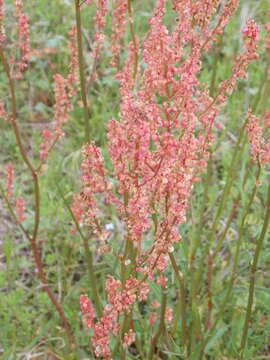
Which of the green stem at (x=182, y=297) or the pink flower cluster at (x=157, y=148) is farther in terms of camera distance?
the green stem at (x=182, y=297)

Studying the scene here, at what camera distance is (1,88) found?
3.97 meters

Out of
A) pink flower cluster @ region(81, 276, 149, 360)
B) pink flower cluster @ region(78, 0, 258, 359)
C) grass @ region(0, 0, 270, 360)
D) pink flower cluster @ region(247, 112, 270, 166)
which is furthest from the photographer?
grass @ region(0, 0, 270, 360)

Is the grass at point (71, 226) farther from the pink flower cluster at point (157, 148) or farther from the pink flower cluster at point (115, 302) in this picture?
the pink flower cluster at point (157, 148)

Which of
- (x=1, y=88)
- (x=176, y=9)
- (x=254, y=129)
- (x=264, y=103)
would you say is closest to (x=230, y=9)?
(x=176, y=9)

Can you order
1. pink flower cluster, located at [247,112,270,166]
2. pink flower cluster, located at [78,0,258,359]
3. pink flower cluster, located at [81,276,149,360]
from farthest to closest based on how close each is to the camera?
1. pink flower cluster, located at [247,112,270,166]
2. pink flower cluster, located at [81,276,149,360]
3. pink flower cluster, located at [78,0,258,359]

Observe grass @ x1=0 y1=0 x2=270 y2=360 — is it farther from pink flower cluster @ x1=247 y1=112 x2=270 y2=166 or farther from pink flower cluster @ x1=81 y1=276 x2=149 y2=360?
pink flower cluster @ x1=247 y1=112 x2=270 y2=166

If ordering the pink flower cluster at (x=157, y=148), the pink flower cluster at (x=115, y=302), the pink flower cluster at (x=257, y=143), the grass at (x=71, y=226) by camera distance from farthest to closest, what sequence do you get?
the grass at (x=71, y=226) → the pink flower cluster at (x=257, y=143) → the pink flower cluster at (x=115, y=302) → the pink flower cluster at (x=157, y=148)

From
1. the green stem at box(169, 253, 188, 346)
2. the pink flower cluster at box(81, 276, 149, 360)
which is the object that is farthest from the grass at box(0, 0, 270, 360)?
the pink flower cluster at box(81, 276, 149, 360)

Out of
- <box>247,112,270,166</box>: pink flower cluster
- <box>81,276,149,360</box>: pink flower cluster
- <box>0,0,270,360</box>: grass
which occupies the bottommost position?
<box>0,0,270,360</box>: grass

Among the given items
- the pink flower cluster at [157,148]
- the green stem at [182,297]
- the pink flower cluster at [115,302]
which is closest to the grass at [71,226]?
the green stem at [182,297]

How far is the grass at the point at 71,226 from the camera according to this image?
2.30 metres

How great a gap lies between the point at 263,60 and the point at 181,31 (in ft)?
9.59

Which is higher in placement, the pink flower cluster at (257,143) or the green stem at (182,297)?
the pink flower cluster at (257,143)

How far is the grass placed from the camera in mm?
2297
